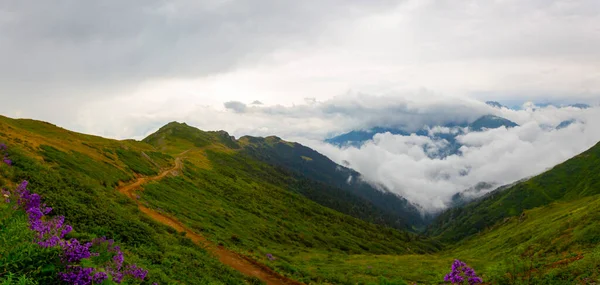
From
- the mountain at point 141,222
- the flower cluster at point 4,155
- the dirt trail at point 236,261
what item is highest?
the flower cluster at point 4,155

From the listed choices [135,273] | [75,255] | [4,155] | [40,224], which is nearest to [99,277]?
[75,255]

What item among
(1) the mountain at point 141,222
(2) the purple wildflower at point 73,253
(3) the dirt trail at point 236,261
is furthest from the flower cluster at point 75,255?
(3) the dirt trail at point 236,261

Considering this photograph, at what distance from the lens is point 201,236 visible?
41812 millimetres

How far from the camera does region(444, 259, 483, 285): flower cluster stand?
1240cm

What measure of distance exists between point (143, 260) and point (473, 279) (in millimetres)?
18156

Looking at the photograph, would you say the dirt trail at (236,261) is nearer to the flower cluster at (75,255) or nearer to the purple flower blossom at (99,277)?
the flower cluster at (75,255)

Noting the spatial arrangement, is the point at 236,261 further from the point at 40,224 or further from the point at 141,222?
the point at 40,224

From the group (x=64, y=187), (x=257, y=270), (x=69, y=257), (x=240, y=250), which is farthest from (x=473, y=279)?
(x=240, y=250)

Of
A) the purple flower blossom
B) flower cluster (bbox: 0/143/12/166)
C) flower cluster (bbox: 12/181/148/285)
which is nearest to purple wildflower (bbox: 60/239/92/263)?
flower cluster (bbox: 12/181/148/285)

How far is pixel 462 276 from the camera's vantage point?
12.6 m

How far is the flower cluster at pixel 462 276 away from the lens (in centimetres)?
1240

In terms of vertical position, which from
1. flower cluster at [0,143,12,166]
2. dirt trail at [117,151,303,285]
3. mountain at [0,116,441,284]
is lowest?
dirt trail at [117,151,303,285]

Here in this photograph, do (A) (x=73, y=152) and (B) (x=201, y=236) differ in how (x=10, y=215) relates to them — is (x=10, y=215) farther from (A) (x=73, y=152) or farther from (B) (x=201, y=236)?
(A) (x=73, y=152)

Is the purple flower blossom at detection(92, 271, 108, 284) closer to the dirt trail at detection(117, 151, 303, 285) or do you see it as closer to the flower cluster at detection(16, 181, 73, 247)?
the flower cluster at detection(16, 181, 73, 247)
